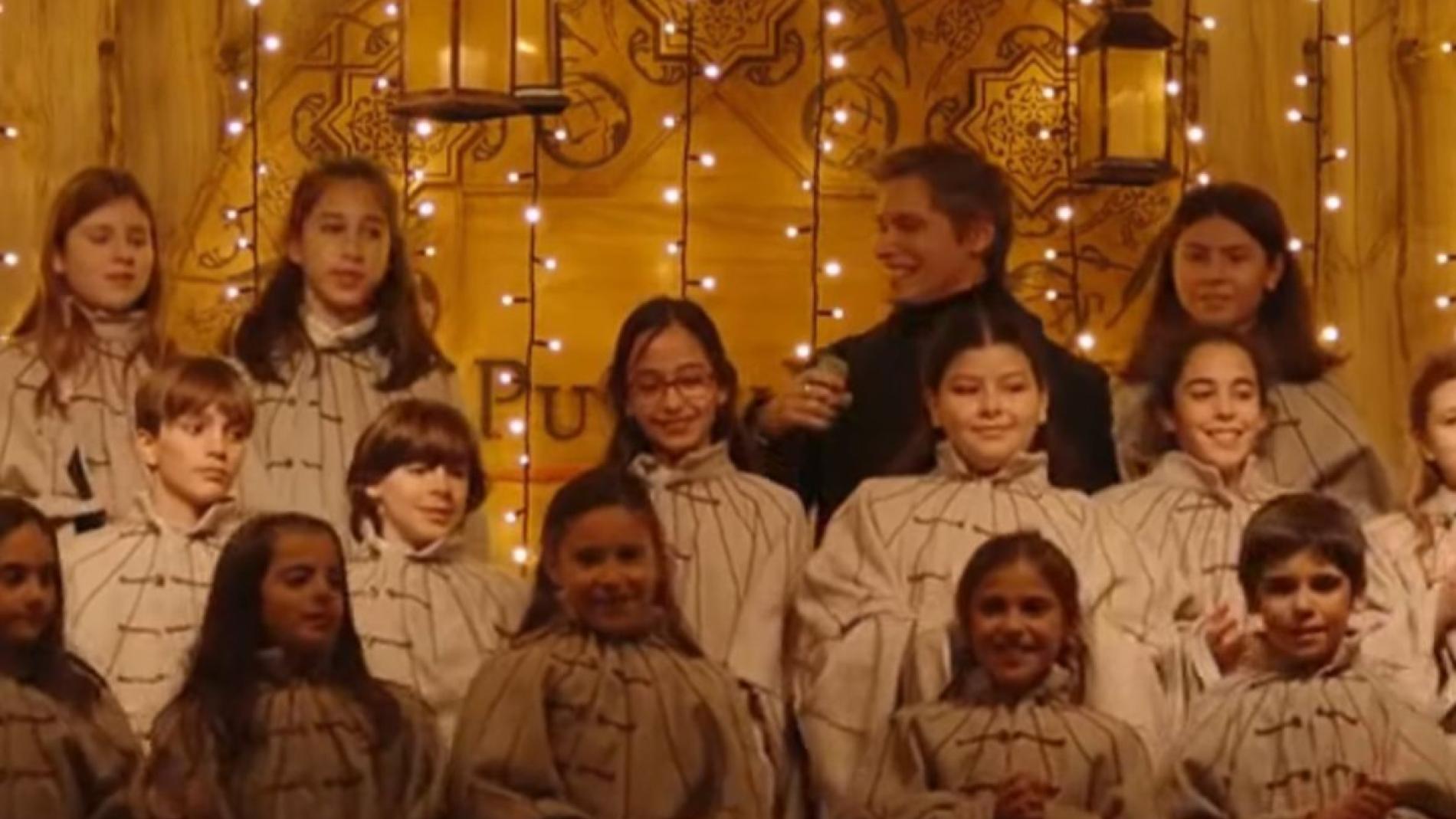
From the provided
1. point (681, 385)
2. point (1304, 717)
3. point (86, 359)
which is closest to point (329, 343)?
point (86, 359)

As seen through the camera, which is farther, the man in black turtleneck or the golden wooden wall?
the golden wooden wall

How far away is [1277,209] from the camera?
20.0ft

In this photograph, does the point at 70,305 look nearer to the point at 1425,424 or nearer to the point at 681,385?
the point at 681,385

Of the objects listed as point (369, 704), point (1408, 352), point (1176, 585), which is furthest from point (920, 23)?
point (369, 704)

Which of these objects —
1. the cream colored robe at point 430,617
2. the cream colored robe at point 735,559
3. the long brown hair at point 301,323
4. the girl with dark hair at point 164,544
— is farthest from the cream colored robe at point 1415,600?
the girl with dark hair at point 164,544

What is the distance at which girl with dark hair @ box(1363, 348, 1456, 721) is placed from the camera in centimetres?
555

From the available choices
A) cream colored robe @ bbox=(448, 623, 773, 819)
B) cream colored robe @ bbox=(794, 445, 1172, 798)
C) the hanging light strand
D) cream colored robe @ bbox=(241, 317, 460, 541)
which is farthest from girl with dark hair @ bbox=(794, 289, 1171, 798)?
the hanging light strand

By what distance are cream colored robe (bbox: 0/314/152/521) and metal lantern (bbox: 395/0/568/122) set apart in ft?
3.30

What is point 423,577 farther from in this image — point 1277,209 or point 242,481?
point 1277,209

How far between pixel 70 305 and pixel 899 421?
126 centimetres

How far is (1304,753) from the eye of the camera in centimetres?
522

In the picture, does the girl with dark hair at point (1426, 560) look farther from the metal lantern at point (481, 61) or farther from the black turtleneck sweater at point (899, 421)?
the metal lantern at point (481, 61)

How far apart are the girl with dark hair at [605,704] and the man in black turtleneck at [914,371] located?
1.79 feet

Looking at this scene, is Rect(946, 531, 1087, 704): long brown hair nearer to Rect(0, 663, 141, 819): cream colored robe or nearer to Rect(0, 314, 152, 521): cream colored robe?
Rect(0, 663, 141, 819): cream colored robe
